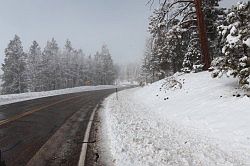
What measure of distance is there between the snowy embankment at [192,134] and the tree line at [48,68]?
2039 inches

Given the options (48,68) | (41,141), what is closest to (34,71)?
(48,68)

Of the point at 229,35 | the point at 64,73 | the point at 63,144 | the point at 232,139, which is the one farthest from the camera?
the point at 64,73

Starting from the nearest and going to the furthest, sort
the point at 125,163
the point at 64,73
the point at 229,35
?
the point at 125,163 → the point at 229,35 → the point at 64,73

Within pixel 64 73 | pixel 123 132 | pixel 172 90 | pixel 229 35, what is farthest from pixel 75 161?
pixel 64 73

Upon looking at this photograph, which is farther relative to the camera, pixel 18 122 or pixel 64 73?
pixel 64 73

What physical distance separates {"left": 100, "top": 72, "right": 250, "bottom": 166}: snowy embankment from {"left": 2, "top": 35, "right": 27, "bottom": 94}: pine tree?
51421 millimetres

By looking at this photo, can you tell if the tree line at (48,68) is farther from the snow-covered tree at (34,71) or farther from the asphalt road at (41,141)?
the asphalt road at (41,141)

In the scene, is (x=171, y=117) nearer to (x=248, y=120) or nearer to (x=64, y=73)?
(x=248, y=120)

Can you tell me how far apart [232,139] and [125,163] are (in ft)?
10.8

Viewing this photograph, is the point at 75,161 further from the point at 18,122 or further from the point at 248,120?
the point at 18,122

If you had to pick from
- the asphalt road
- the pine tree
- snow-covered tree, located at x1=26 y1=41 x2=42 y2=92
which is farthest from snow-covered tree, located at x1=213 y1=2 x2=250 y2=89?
snow-covered tree, located at x1=26 y1=41 x2=42 y2=92

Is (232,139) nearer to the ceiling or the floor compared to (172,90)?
nearer to the floor

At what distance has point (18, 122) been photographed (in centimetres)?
1212

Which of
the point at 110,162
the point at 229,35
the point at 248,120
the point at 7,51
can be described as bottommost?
the point at 110,162
